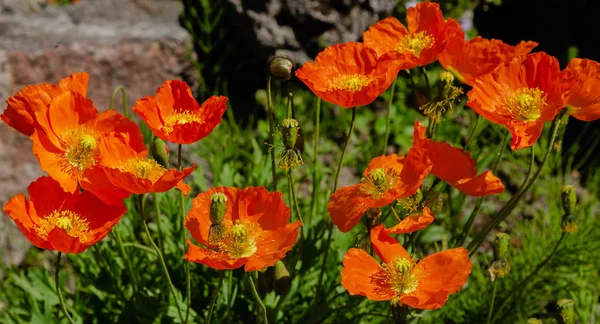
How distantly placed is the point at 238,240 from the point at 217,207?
0.58 ft

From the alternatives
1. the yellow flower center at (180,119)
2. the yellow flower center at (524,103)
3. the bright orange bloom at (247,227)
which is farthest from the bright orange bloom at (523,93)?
the yellow flower center at (180,119)

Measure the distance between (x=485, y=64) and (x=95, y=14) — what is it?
2.42 meters

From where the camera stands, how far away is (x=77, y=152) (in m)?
1.85

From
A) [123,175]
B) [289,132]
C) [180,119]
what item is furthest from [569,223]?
[123,175]

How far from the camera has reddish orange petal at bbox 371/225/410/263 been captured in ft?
5.87

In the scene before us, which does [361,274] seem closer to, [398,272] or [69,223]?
[398,272]

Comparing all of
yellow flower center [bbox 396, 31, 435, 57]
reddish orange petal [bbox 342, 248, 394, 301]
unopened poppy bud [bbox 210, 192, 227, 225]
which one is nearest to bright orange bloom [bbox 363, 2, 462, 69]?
yellow flower center [bbox 396, 31, 435, 57]

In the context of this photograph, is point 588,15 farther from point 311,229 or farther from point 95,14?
point 95,14

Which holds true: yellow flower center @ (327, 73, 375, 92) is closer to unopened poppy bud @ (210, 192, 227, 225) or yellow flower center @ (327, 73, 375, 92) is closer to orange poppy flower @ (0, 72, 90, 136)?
unopened poppy bud @ (210, 192, 227, 225)

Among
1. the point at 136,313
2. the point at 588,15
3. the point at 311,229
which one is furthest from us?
the point at 588,15

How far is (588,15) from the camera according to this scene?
148 inches

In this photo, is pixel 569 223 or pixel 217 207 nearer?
pixel 217 207

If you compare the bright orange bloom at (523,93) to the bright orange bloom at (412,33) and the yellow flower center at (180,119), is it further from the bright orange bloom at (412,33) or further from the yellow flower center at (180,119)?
the yellow flower center at (180,119)

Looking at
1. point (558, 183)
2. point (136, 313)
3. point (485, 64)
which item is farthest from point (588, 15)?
point (136, 313)
